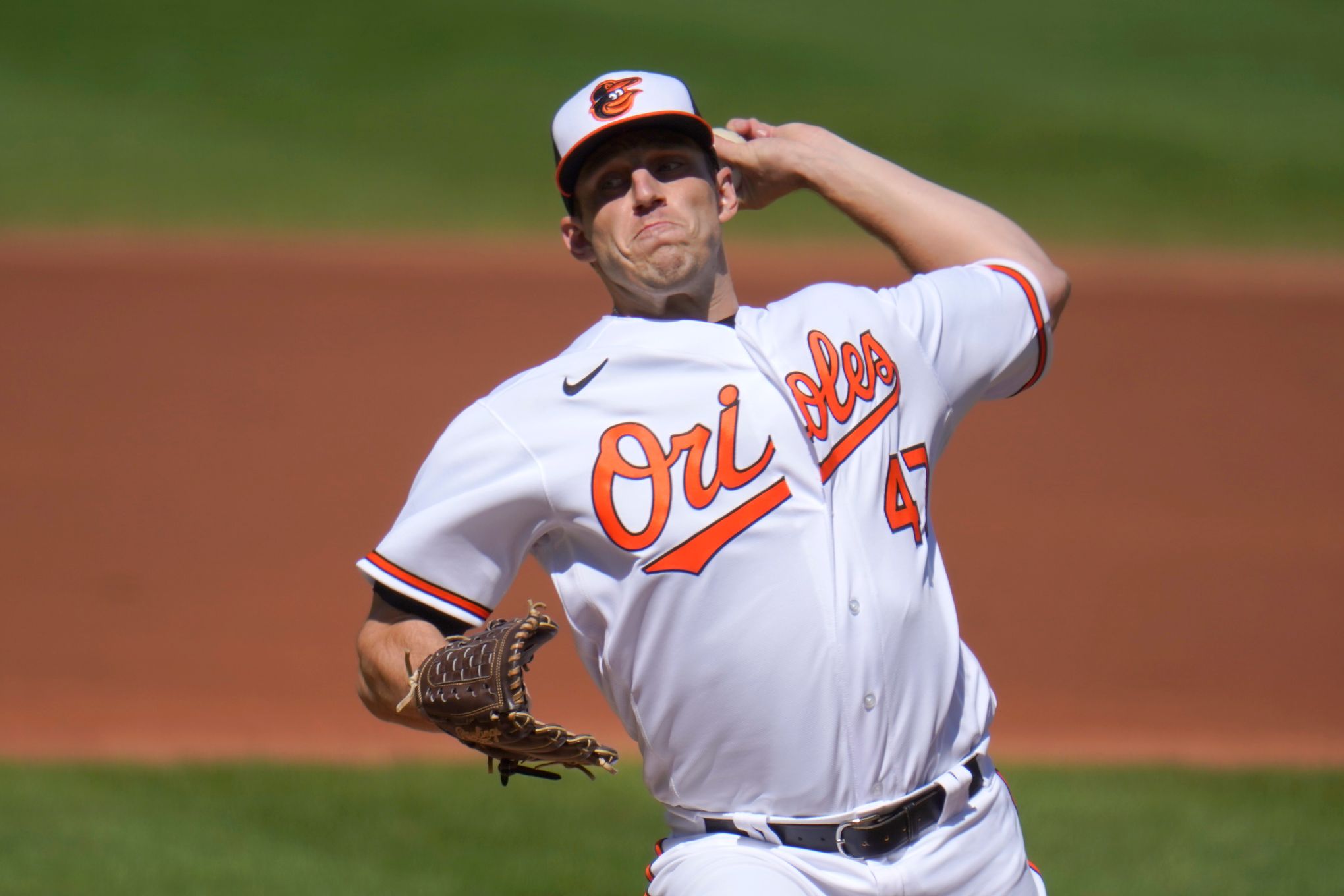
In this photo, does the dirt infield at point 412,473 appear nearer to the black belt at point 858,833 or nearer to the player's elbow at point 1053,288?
the player's elbow at point 1053,288

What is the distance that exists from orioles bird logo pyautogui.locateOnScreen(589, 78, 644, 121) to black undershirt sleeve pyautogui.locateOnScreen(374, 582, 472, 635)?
100 cm

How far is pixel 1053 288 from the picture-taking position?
10.3 ft

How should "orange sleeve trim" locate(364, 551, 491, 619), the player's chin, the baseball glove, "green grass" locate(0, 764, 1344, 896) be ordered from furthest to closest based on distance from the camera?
"green grass" locate(0, 764, 1344, 896)
the player's chin
"orange sleeve trim" locate(364, 551, 491, 619)
the baseball glove

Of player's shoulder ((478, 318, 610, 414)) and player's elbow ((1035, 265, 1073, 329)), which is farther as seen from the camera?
player's elbow ((1035, 265, 1073, 329))

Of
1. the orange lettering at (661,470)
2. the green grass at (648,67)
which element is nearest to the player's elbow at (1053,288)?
the orange lettering at (661,470)

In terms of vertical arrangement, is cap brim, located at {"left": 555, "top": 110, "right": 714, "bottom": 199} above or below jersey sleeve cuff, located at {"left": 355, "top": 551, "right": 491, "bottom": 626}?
above

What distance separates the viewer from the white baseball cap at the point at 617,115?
2.84 m

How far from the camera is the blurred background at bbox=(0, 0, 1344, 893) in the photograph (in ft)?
17.9

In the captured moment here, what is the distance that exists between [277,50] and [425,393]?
9.50 meters

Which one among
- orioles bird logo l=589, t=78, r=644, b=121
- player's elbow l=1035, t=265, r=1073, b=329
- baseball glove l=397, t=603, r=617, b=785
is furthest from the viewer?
player's elbow l=1035, t=265, r=1073, b=329

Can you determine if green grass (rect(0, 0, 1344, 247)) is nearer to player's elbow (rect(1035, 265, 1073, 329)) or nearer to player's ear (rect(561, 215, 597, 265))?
player's elbow (rect(1035, 265, 1073, 329))

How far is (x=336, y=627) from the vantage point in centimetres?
772

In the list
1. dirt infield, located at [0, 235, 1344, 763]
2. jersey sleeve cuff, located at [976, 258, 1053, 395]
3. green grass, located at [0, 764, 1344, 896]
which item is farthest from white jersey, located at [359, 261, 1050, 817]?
dirt infield, located at [0, 235, 1344, 763]

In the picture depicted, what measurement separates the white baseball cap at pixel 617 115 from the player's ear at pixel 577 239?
48mm
